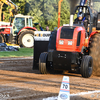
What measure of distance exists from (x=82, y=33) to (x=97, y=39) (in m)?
0.66

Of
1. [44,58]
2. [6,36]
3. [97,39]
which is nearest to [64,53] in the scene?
[44,58]

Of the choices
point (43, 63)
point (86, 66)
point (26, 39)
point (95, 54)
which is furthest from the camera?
point (26, 39)

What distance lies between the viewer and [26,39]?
19.4 m

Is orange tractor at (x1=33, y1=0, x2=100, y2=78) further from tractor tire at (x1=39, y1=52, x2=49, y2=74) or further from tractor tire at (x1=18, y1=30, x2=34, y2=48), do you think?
tractor tire at (x1=18, y1=30, x2=34, y2=48)

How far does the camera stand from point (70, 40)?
23.1ft

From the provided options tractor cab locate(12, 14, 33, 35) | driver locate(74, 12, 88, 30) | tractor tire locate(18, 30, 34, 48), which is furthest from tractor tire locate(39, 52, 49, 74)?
tractor cab locate(12, 14, 33, 35)

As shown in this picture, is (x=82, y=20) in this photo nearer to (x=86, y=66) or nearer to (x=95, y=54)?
(x=95, y=54)

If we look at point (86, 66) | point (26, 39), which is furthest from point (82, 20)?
point (26, 39)

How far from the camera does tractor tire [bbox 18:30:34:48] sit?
62.5 ft

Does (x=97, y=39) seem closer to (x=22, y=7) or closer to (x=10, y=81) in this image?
(x=10, y=81)

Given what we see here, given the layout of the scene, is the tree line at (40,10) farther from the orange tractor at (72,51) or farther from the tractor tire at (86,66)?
the tractor tire at (86,66)

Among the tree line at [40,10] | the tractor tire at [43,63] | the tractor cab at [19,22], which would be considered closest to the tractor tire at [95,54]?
the tractor tire at [43,63]

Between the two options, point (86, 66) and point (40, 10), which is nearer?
Result: point (86, 66)

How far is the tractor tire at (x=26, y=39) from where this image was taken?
19047 mm
